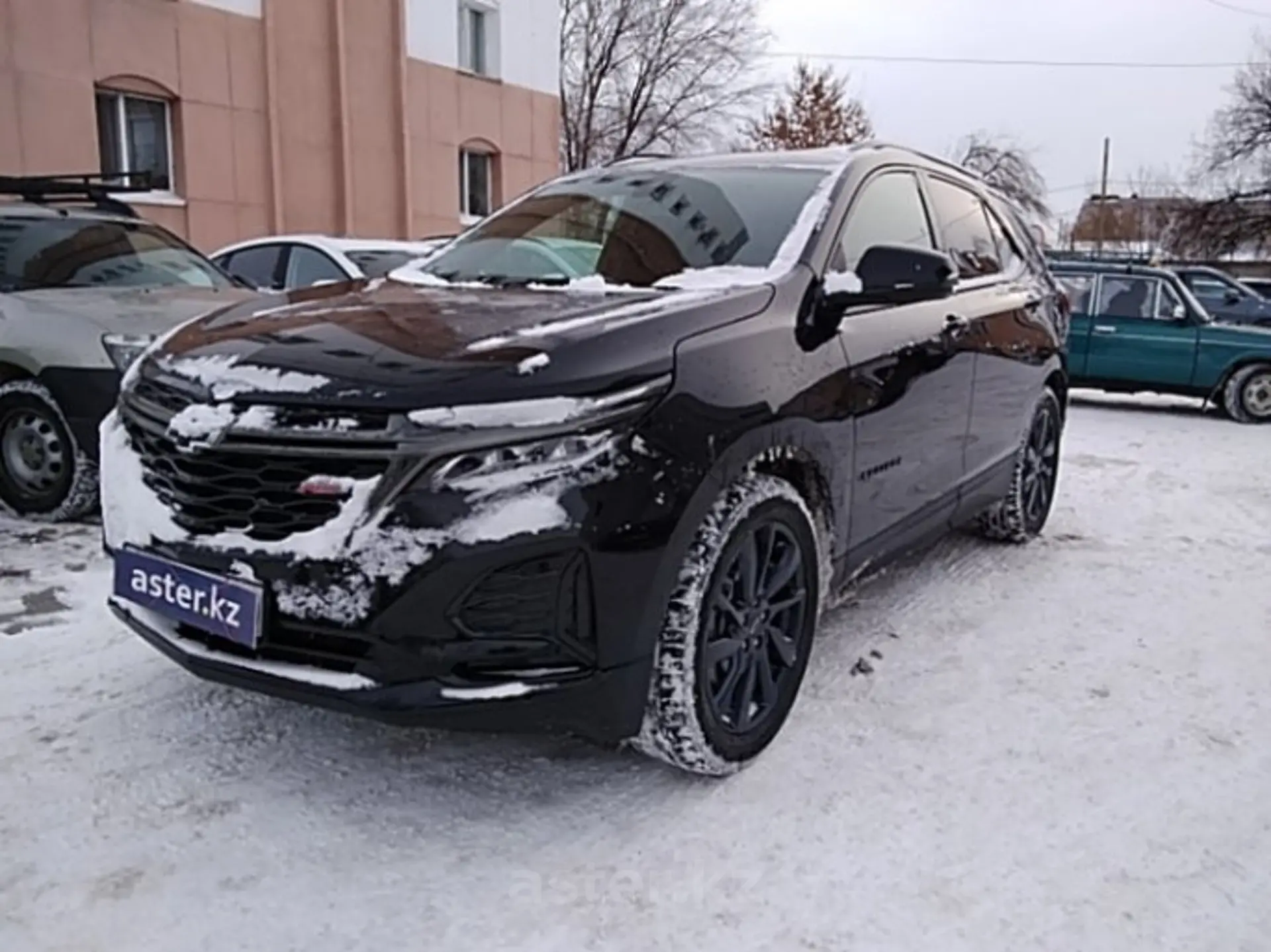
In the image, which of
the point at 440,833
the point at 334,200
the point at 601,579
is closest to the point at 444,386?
the point at 601,579

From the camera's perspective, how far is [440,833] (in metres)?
2.50

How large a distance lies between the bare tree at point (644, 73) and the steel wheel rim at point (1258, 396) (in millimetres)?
21494

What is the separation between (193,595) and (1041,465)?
3942 mm

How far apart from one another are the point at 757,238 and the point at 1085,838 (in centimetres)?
183

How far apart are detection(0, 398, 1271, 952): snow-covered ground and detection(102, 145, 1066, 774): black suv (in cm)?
29

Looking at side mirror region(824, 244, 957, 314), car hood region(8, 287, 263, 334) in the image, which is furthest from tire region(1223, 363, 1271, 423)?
car hood region(8, 287, 263, 334)

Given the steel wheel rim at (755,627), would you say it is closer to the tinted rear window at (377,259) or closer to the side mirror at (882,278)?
the side mirror at (882,278)

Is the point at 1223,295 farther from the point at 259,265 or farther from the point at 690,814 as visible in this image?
the point at 690,814

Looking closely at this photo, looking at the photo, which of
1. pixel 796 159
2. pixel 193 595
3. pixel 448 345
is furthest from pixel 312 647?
pixel 796 159

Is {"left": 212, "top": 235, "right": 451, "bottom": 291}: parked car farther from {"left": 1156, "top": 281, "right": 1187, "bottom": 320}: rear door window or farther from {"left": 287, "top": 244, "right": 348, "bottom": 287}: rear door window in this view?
{"left": 1156, "top": 281, "right": 1187, "bottom": 320}: rear door window

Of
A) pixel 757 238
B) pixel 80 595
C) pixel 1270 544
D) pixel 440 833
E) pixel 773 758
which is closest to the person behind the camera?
pixel 440 833

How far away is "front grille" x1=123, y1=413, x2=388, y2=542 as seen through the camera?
7.41 feet

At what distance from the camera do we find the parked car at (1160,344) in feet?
33.8

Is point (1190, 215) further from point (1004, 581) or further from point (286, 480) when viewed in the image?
point (286, 480)
